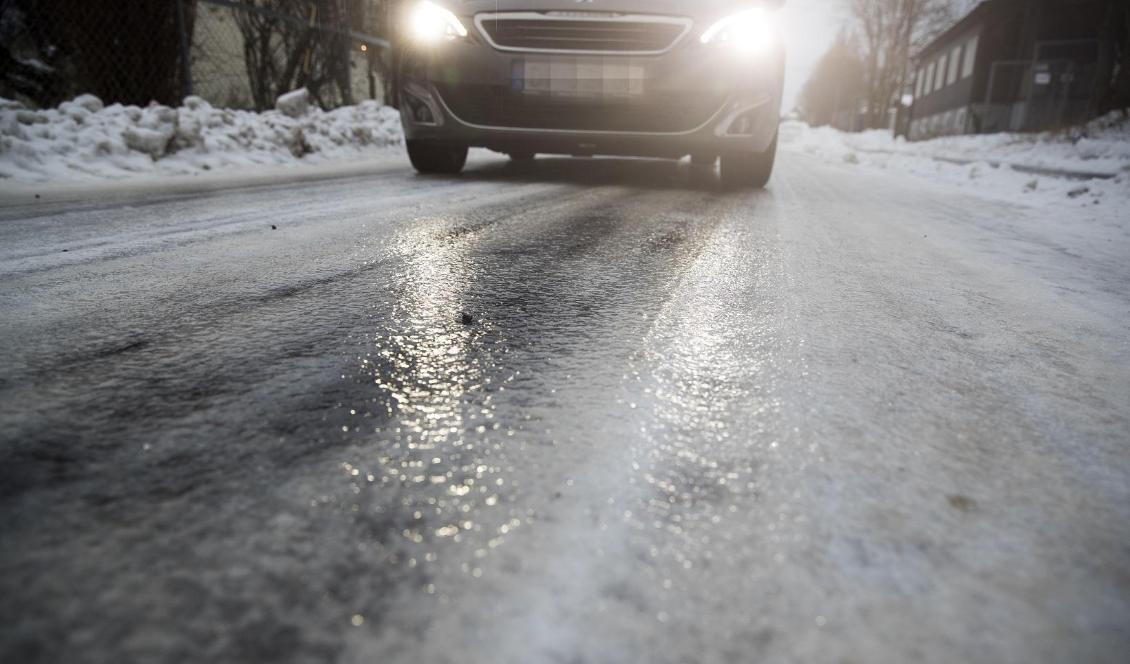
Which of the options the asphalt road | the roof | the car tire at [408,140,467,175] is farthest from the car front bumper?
the roof

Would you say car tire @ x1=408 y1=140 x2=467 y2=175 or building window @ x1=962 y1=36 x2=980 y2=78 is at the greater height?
building window @ x1=962 y1=36 x2=980 y2=78

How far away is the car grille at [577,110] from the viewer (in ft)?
11.7

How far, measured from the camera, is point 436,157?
426 centimetres

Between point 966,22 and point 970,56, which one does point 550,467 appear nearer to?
point 970,56

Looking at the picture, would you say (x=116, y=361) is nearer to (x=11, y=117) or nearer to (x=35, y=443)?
(x=35, y=443)

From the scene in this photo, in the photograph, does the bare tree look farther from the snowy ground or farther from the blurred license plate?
the blurred license plate

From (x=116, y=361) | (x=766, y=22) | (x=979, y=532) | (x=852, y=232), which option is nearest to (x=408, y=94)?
(x=766, y=22)

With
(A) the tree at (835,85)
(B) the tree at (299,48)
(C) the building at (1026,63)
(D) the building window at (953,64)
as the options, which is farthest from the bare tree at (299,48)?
(A) the tree at (835,85)

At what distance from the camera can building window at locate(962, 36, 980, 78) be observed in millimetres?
23073

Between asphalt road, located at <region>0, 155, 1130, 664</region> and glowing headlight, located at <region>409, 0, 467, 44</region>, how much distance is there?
2.43 meters

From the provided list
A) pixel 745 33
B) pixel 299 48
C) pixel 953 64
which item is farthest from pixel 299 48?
pixel 953 64

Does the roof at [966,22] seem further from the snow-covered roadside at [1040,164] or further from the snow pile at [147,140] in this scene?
the snow pile at [147,140]

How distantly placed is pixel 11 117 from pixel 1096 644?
5295 millimetres

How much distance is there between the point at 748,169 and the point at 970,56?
2585 centimetres
